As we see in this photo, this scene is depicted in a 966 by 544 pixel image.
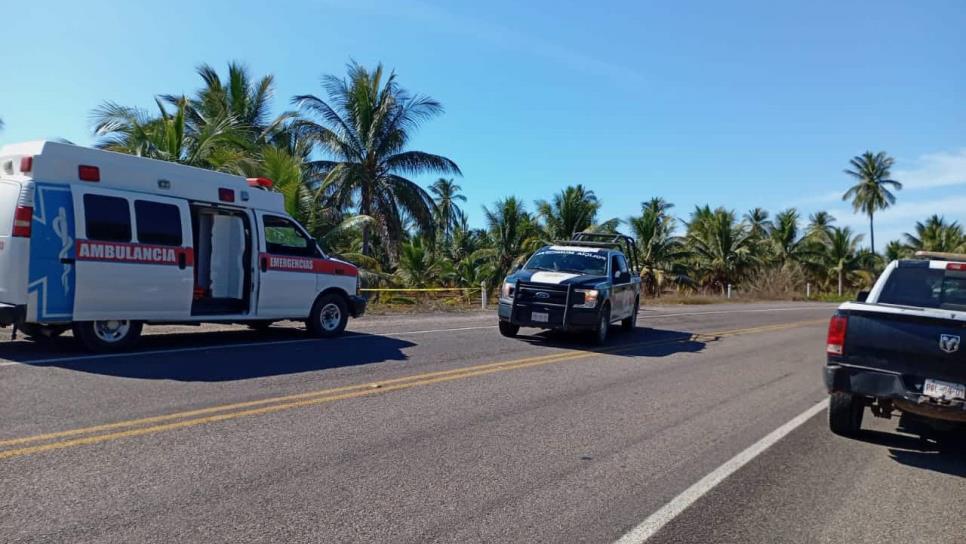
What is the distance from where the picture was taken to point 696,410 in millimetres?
7617

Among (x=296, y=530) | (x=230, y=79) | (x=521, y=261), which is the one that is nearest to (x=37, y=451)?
(x=296, y=530)

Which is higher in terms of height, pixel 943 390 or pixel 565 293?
pixel 565 293

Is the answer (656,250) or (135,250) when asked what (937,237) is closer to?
(656,250)

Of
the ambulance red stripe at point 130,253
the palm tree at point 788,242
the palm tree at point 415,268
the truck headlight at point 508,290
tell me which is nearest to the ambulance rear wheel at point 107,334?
the ambulance red stripe at point 130,253

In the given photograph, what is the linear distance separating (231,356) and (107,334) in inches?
62.1

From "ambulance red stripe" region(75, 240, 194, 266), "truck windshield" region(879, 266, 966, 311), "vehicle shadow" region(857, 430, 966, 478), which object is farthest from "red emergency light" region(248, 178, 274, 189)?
"vehicle shadow" region(857, 430, 966, 478)

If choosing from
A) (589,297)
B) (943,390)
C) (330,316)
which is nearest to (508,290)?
(589,297)

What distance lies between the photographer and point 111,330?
29.4 feet

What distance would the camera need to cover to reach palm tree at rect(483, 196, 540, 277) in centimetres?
3656

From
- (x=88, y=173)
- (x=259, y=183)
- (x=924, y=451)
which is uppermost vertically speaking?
(x=259, y=183)

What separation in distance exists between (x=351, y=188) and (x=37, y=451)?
946 inches

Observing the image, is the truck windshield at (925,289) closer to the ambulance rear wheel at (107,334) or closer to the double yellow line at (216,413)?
the double yellow line at (216,413)

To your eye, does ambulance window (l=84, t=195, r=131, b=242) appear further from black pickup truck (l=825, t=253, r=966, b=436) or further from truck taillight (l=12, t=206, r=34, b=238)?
black pickup truck (l=825, t=253, r=966, b=436)

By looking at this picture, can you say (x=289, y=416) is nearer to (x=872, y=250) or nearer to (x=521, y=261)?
(x=521, y=261)
